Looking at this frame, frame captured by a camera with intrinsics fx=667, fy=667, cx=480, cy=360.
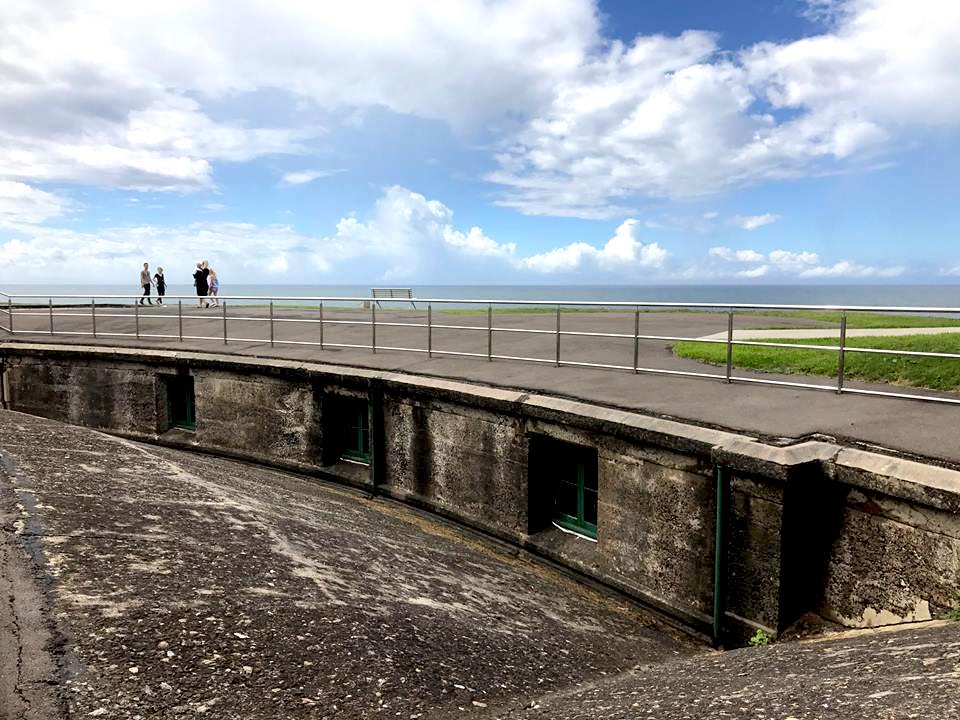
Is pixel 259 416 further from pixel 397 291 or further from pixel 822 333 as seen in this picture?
pixel 397 291

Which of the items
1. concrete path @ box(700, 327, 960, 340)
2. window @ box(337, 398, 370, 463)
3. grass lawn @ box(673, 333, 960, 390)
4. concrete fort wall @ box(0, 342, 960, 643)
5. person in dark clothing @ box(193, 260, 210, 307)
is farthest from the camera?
person in dark clothing @ box(193, 260, 210, 307)

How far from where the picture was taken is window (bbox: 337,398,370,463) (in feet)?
39.4

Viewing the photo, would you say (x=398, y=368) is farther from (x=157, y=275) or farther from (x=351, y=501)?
(x=157, y=275)

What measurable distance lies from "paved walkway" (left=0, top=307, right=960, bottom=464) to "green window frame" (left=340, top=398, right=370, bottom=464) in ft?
2.65


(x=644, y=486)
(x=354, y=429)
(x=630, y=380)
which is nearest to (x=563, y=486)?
(x=644, y=486)

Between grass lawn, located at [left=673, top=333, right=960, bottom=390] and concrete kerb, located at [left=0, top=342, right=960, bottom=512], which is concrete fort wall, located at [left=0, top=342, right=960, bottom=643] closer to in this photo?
concrete kerb, located at [left=0, top=342, right=960, bottom=512]

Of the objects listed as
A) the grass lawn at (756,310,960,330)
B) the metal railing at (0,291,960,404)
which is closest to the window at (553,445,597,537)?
the metal railing at (0,291,960,404)

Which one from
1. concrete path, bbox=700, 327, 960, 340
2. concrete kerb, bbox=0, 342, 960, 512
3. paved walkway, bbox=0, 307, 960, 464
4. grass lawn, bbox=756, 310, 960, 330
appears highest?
grass lawn, bbox=756, 310, 960, 330

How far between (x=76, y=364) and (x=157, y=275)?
14651 mm

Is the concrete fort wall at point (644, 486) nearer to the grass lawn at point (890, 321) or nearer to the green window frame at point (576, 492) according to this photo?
the green window frame at point (576, 492)

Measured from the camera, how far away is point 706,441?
277 inches

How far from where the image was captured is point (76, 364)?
15203 millimetres

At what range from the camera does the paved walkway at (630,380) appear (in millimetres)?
7191

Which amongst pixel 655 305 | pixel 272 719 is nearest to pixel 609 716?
pixel 272 719
